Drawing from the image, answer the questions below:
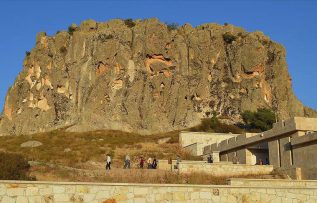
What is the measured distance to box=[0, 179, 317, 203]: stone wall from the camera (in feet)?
48.0

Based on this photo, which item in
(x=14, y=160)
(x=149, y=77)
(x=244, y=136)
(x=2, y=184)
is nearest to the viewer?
(x=2, y=184)

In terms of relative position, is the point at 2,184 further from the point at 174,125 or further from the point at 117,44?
the point at 117,44

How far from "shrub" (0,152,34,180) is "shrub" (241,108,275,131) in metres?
40.9

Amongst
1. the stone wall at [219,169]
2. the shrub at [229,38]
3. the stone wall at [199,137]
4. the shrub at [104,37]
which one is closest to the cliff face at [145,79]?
the shrub at [104,37]

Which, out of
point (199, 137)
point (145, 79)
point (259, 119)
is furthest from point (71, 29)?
point (199, 137)

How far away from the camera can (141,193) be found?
1538 centimetres

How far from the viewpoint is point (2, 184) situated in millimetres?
14461

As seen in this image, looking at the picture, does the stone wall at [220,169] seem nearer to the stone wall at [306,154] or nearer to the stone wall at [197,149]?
the stone wall at [306,154]

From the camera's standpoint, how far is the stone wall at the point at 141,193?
48.0 ft

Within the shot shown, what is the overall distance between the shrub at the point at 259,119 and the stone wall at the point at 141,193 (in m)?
45.5

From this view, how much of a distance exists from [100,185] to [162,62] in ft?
181

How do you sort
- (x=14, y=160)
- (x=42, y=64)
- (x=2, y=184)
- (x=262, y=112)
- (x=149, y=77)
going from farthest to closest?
(x=42, y=64)
(x=149, y=77)
(x=262, y=112)
(x=14, y=160)
(x=2, y=184)

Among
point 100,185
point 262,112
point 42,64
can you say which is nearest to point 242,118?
point 262,112

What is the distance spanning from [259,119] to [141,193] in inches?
1952
